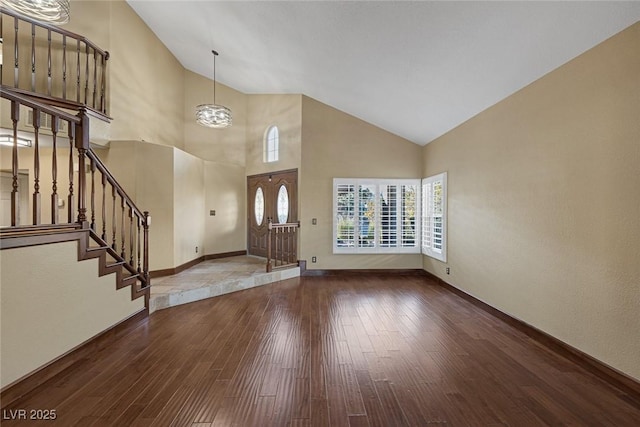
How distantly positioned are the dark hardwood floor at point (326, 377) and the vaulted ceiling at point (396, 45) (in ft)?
9.75

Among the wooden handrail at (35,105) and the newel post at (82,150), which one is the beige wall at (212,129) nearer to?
the newel post at (82,150)

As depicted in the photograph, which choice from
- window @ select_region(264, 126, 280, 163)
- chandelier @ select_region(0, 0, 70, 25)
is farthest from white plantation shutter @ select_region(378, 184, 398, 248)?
chandelier @ select_region(0, 0, 70, 25)

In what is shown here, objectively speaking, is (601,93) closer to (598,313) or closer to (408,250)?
(598,313)

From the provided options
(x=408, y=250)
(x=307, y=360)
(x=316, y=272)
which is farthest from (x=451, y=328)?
(x=316, y=272)

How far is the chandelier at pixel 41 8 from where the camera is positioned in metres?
2.62

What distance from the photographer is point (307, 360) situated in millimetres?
2619

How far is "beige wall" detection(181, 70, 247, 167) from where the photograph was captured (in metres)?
7.01

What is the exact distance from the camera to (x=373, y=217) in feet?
Answer: 19.7

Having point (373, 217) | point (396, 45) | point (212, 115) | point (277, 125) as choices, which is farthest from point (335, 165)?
point (396, 45)

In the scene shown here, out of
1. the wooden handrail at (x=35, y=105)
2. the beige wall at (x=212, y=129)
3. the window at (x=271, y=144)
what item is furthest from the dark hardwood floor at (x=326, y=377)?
the beige wall at (x=212, y=129)

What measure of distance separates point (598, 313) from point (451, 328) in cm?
136

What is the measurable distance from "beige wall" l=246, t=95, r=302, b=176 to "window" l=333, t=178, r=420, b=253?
1.30 meters

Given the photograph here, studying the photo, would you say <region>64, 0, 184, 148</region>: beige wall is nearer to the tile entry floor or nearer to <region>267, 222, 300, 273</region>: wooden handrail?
the tile entry floor

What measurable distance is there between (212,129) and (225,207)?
2.04 metres
